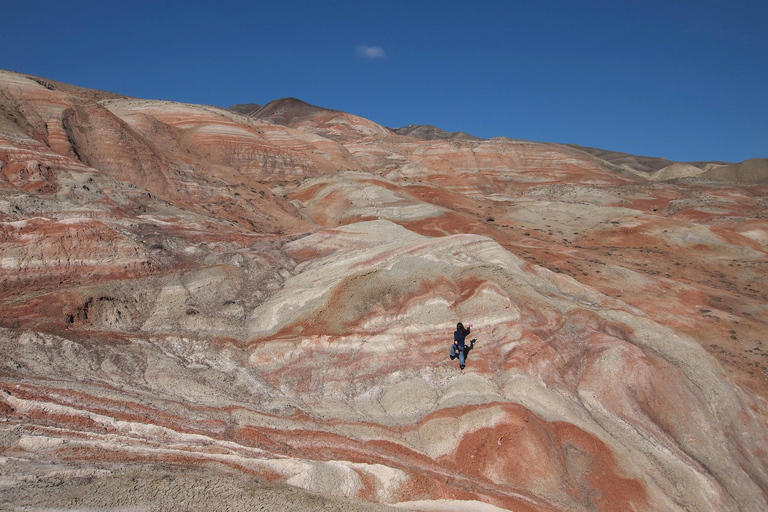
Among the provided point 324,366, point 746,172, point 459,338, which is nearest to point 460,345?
point 459,338

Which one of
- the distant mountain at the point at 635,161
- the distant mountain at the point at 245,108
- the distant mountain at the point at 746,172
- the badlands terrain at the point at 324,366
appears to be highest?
the distant mountain at the point at 245,108

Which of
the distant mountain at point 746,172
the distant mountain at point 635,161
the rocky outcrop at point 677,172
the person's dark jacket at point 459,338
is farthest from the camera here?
the distant mountain at point 635,161


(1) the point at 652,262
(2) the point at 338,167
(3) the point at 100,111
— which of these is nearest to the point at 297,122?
(2) the point at 338,167

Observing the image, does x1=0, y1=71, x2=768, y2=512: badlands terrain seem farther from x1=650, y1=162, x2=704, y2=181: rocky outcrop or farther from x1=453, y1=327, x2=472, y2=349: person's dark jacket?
x1=650, y1=162, x2=704, y2=181: rocky outcrop

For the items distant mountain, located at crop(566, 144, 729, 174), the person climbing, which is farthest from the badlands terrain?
distant mountain, located at crop(566, 144, 729, 174)

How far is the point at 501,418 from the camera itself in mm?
12922

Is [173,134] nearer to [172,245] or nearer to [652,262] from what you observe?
[172,245]

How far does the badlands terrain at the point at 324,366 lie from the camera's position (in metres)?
10.2

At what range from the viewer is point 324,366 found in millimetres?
15422

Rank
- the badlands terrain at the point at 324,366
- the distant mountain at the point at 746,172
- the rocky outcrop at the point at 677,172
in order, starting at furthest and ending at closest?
the rocky outcrop at the point at 677,172
the distant mountain at the point at 746,172
the badlands terrain at the point at 324,366

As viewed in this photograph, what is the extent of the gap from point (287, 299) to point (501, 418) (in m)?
9.06

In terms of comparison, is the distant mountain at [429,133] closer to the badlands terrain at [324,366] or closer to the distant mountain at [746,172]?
the distant mountain at [746,172]

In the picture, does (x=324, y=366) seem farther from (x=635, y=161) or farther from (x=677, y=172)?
(x=635, y=161)

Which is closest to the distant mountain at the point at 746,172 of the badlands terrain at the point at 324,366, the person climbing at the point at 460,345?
the badlands terrain at the point at 324,366
